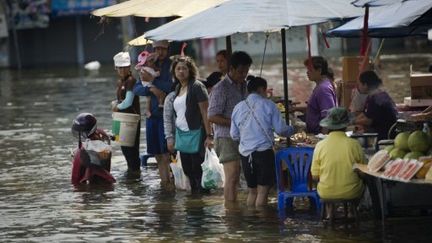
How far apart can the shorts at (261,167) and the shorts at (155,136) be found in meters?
2.53

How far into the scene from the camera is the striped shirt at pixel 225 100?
43.3 ft

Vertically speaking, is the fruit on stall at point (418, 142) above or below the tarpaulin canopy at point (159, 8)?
below

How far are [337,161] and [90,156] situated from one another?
16.3ft

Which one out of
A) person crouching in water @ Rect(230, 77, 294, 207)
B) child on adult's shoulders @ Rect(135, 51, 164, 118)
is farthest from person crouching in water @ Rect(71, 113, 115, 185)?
person crouching in water @ Rect(230, 77, 294, 207)

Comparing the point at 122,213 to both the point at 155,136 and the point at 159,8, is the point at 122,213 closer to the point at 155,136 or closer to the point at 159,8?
the point at 155,136

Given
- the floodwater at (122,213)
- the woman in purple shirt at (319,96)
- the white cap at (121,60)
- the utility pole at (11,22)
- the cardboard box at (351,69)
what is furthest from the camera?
the utility pole at (11,22)

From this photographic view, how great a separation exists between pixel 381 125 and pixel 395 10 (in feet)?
11.9

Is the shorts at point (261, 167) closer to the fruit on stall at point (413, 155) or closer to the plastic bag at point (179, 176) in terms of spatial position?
the fruit on stall at point (413, 155)

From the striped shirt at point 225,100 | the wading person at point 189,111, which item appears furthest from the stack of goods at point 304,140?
A: the wading person at point 189,111

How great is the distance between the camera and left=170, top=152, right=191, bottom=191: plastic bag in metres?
14.8

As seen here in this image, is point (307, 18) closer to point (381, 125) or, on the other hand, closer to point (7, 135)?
point (381, 125)

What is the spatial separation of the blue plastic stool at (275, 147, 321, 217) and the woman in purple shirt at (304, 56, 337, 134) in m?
1.37

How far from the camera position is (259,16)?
12.2 m

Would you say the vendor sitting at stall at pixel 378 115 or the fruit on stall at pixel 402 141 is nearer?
the fruit on stall at pixel 402 141
